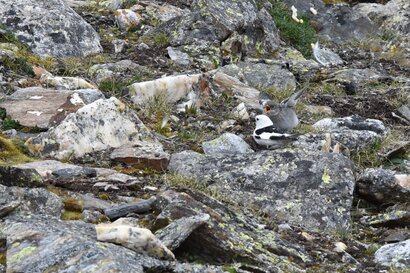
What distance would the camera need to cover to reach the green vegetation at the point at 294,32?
15950mm

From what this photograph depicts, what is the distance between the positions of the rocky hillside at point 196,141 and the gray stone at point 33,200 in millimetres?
18

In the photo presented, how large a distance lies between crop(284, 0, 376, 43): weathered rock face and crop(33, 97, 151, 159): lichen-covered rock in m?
8.91

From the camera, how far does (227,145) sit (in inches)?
374

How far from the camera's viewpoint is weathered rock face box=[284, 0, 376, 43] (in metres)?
17.4

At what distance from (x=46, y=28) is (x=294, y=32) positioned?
559 centimetres

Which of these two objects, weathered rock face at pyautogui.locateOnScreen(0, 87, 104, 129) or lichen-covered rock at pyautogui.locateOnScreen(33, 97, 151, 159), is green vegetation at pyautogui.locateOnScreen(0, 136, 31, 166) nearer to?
lichen-covered rock at pyautogui.locateOnScreen(33, 97, 151, 159)

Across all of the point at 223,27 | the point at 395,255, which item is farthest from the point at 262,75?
the point at 395,255

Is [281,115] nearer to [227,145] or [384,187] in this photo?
[227,145]

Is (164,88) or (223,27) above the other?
(164,88)

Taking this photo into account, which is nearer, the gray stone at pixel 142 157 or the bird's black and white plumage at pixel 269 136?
the gray stone at pixel 142 157

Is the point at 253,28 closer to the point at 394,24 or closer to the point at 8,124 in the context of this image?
the point at 394,24

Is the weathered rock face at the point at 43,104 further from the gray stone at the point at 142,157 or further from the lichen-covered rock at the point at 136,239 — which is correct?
the lichen-covered rock at the point at 136,239

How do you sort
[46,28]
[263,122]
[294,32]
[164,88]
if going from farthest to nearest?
[294,32] → [46,28] → [164,88] → [263,122]

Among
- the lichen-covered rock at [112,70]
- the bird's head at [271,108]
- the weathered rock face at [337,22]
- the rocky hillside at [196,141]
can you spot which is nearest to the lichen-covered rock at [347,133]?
the rocky hillside at [196,141]
